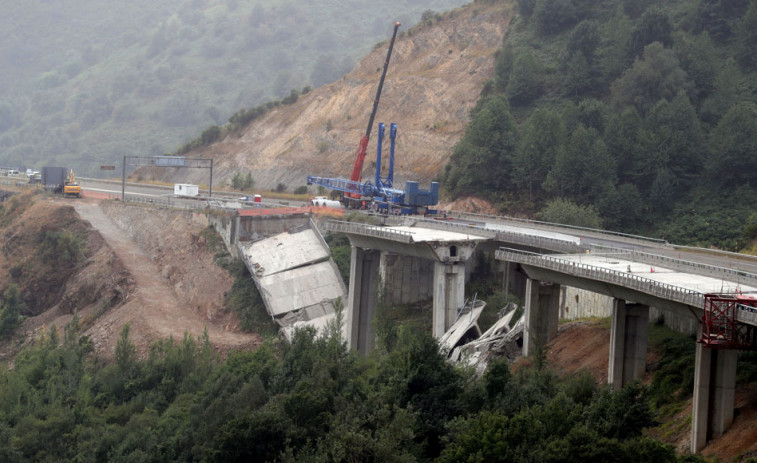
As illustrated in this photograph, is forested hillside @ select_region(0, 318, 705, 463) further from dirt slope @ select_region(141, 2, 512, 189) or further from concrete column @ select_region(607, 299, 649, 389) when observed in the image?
dirt slope @ select_region(141, 2, 512, 189)

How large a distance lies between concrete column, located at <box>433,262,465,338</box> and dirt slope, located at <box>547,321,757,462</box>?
700 centimetres

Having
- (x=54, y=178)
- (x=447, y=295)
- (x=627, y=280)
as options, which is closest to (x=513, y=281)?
(x=447, y=295)

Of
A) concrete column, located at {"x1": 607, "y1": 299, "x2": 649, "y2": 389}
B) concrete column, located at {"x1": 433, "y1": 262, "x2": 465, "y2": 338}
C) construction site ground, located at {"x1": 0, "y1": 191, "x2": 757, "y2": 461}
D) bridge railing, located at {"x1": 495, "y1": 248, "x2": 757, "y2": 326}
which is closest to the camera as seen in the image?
bridge railing, located at {"x1": 495, "y1": 248, "x2": 757, "y2": 326}

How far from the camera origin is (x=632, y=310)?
36.7m

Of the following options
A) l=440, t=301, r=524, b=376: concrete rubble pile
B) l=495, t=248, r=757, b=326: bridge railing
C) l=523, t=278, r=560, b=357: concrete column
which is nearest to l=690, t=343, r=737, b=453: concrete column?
l=495, t=248, r=757, b=326: bridge railing

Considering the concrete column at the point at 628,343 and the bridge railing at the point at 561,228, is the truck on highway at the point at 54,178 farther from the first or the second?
the concrete column at the point at 628,343

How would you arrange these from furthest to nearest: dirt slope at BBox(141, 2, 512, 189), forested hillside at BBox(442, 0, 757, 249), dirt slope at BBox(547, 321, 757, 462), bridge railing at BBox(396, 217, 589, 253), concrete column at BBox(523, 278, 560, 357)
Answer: dirt slope at BBox(141, 2, 512, 189), forested hillside at BBox(442, 0, 757, 249), bridge railing at BBox(396, 217, 589, 253), concrete column at BBox(523, 278, 560, 357), dirt slope at BBox(547, 321, 757, 462)

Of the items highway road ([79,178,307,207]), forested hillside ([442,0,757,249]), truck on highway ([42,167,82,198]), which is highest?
forested hillside ([442,0,757,249])

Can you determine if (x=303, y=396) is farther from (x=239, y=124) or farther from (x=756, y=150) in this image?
(x=239, y=124)

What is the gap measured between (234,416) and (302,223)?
3280 centimetres

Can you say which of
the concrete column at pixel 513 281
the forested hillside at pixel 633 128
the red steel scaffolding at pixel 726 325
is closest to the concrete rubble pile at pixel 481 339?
the concrete column at pixel 513 281

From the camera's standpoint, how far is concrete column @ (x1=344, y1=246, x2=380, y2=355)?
57250 mm

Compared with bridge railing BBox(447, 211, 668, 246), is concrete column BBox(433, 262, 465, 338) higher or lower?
lower

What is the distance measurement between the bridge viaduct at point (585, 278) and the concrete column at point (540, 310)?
0.05m
